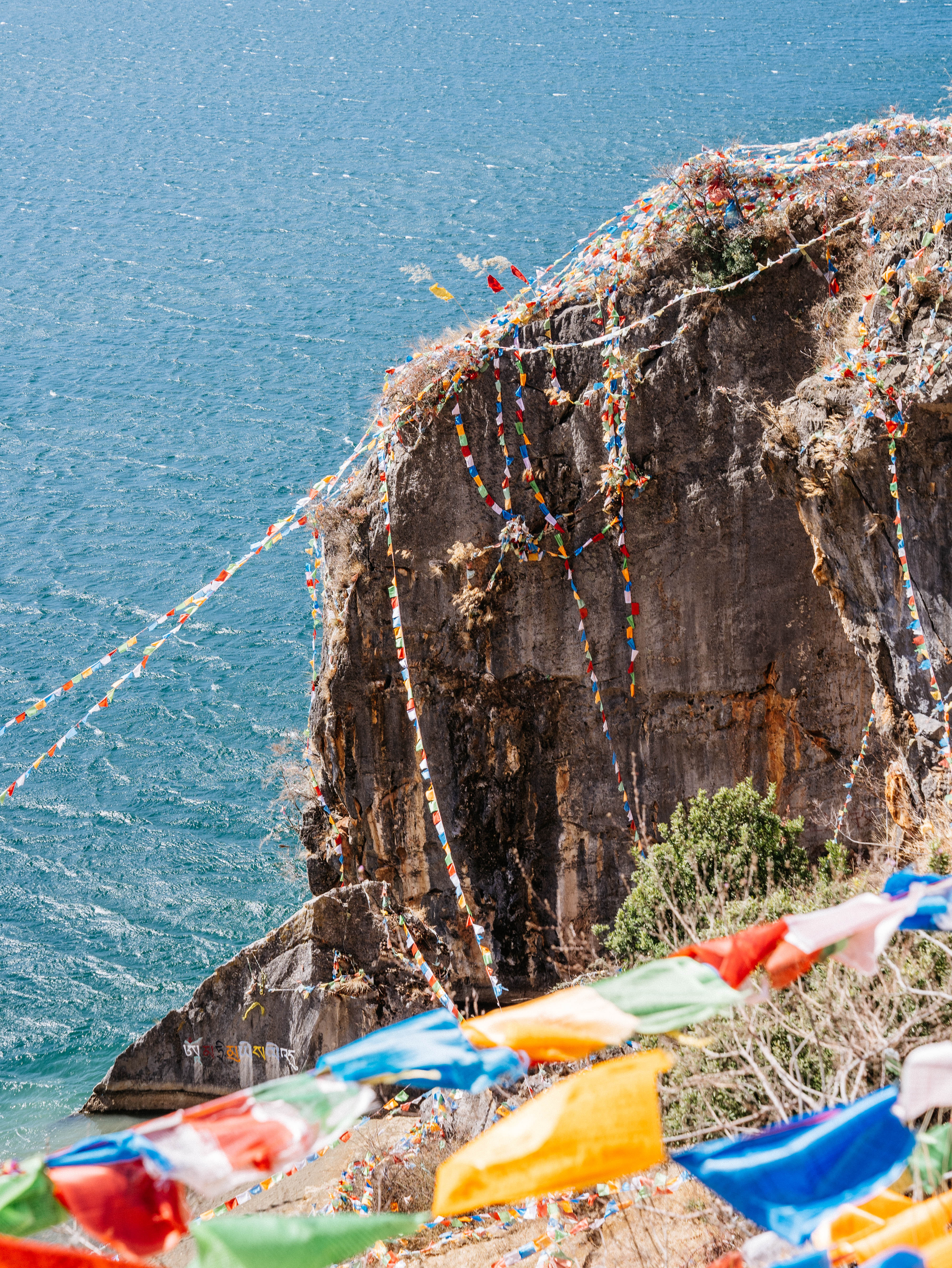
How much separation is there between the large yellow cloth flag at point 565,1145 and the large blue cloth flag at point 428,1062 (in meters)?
0.22

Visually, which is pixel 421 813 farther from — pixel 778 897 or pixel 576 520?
pixel 778 897

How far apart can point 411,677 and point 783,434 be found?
692 centimetres

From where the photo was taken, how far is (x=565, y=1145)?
4.66 metres

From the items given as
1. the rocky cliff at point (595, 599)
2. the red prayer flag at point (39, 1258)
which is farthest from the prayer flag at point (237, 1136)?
the rocky cliff at point (595, 599)

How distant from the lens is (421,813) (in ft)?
60.3

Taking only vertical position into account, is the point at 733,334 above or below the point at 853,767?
above

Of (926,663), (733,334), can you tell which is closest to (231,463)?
(733,334)

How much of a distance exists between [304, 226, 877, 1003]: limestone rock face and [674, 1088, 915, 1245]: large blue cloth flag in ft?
40.2

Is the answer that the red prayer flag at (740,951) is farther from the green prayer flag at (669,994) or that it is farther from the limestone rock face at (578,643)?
the limestone rock face at (578,643)

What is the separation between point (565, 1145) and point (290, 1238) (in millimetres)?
1156

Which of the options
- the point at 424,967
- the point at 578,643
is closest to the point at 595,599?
the point at 578,643

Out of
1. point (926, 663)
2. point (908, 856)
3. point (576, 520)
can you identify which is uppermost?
point (576, 520)

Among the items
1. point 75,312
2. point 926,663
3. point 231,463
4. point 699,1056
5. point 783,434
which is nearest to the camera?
point 699,1056

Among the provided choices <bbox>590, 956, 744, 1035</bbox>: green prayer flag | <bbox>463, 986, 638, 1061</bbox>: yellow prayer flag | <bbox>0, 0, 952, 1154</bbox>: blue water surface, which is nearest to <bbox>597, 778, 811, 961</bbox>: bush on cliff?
<bbox>590, 956, 744, 1035</bbox>: green prayer flag
